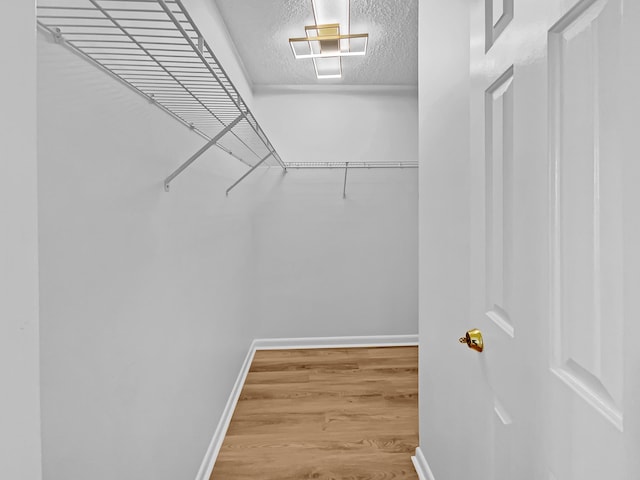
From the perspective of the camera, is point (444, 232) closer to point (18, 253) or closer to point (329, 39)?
point (18, 253)

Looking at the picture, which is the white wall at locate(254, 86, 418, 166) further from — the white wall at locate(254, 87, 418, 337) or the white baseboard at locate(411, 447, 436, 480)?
the white baseboard at locate(411, 447, 436, 480)

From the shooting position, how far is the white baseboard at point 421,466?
171 cm

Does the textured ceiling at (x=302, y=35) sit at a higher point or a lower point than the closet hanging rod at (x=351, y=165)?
higher

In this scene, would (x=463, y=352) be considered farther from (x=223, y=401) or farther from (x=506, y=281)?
(x=223, y=401)

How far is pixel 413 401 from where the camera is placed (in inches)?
97.4

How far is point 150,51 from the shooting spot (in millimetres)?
1235

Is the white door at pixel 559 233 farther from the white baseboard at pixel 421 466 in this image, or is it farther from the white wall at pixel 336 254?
the white wall at pixel 336 254

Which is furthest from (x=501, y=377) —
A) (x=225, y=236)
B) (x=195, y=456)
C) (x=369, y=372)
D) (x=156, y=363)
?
(x=369, y=372)

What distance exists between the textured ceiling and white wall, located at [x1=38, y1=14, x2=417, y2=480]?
79 cm

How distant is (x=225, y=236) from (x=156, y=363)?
3.62 feet

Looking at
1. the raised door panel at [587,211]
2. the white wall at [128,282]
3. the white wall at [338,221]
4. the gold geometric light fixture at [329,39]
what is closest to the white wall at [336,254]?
the white wall at [338,221]

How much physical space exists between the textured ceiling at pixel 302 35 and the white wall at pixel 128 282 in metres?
0.79

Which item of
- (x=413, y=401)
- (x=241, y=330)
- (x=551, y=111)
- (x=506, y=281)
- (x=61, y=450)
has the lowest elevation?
(x=413, y=401)

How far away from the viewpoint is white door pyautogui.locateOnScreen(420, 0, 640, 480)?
1.47 feet
